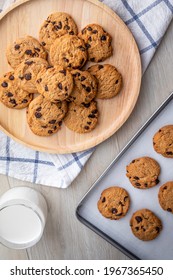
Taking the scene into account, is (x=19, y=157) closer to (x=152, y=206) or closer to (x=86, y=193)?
(x=86, y=193)

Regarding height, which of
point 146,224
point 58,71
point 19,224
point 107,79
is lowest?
point 146,224

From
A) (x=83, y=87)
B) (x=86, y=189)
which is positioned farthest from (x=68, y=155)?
(x=83, y=87)

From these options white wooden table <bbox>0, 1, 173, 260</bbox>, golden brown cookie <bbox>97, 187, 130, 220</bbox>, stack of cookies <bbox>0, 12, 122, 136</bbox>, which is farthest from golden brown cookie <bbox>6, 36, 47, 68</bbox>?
golden brown cookie <bbox>97, 187, 130, 220</bbox>

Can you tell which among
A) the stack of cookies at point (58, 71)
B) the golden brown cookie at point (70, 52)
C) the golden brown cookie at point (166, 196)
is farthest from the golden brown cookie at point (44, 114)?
the golden brown cookie at point (166, 196)

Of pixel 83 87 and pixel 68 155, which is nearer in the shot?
pixel 83 87

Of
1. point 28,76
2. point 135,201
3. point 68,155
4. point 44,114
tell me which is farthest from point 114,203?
point 28,76

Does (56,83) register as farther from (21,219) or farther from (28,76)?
(21,219)

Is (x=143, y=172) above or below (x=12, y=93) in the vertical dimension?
below
